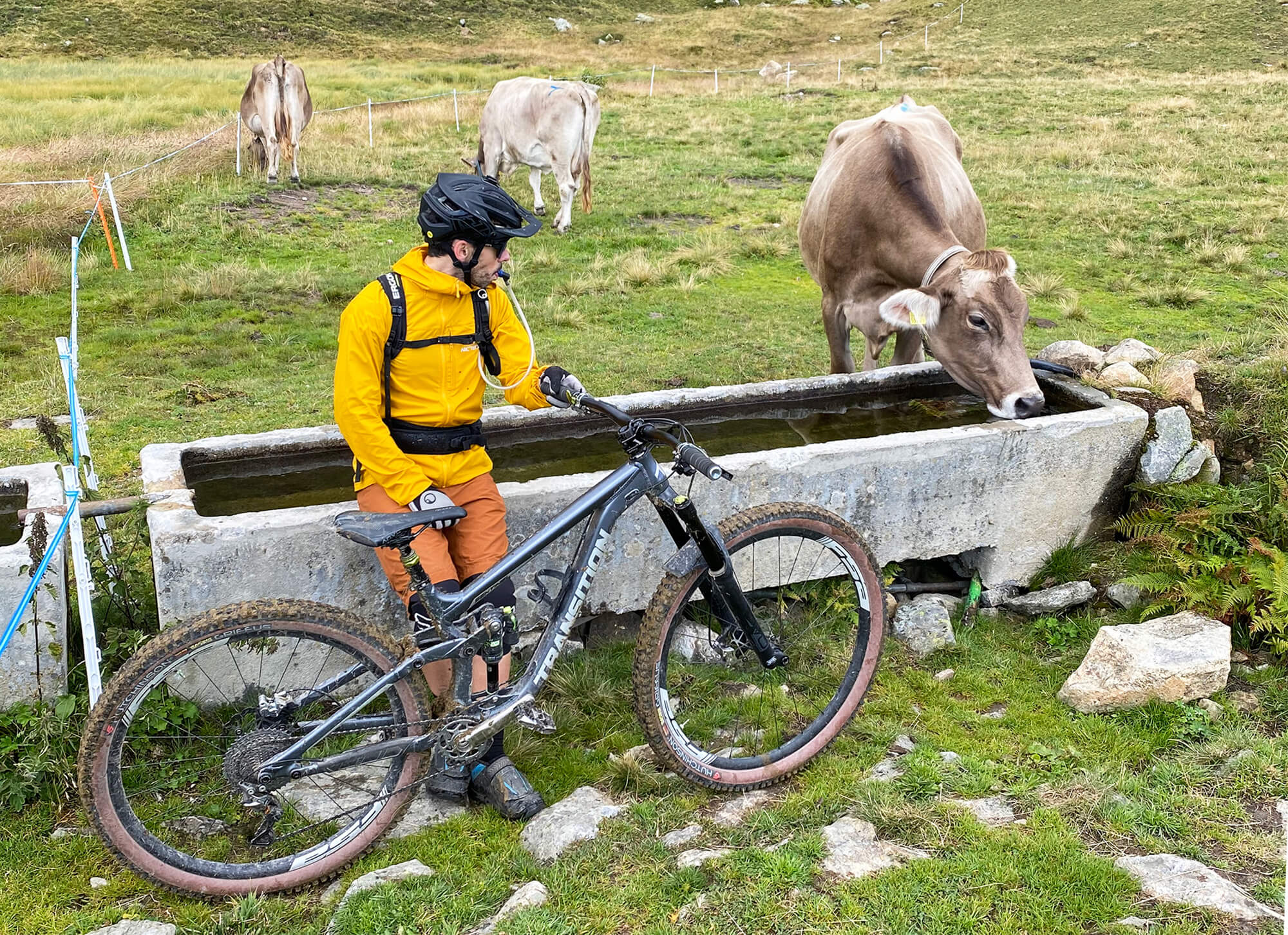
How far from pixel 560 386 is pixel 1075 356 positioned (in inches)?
164

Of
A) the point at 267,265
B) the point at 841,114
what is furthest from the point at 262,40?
the point at 267,265

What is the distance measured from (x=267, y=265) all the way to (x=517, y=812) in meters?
9.19

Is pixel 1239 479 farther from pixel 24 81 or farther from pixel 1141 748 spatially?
pixel 24 81

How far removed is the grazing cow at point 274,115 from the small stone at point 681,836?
14.2m

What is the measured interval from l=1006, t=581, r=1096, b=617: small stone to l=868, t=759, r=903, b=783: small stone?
63.9 inches

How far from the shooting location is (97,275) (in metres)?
10.6

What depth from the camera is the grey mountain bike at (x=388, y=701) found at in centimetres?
312

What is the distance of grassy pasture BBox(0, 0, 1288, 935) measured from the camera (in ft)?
10.4

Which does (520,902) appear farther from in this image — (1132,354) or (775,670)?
(1132,354)

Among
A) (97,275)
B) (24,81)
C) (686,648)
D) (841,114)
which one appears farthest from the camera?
(24,81)

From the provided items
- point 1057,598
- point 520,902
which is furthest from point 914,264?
point 520,902

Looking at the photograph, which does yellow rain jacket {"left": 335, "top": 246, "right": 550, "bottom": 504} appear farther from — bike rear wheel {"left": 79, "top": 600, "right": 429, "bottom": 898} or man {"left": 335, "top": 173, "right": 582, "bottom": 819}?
bike rear wheel {"left": 79, "top": 600, "right": 429, "bottom": 898}

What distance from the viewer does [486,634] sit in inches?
133

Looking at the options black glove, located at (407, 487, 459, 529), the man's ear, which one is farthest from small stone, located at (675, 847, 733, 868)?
the man's ear
